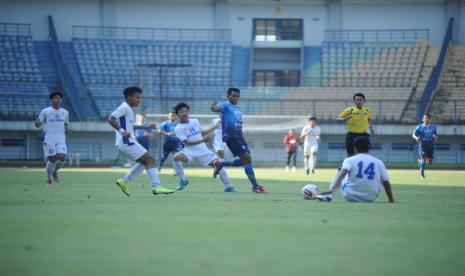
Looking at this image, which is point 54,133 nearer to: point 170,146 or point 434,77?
point 170,146

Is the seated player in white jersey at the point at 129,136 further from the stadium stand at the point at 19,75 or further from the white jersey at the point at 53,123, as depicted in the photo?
the stadium stand at the point at 19,75

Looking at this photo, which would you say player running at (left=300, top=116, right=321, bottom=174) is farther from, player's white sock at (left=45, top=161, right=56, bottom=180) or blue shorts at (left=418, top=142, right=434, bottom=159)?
player's white sock at (left=45, top=161, right=56, bottom=180)

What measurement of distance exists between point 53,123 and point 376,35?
129 ft

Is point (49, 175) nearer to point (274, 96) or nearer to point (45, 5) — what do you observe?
point (274, 96)

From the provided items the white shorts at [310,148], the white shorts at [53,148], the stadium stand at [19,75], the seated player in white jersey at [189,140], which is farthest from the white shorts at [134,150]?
the stadium stand at [19,75]

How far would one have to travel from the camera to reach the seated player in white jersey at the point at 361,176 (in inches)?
476

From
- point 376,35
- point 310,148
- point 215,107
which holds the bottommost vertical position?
point 310,148

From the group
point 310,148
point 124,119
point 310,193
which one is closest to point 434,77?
point 310,148

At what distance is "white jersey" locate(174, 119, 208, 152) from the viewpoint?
17.3 m

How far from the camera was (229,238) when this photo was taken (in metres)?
7.79

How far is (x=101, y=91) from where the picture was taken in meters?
49.9

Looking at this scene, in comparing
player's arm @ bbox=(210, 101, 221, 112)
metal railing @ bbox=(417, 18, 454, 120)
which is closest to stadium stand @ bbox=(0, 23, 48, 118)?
metal railing @ bbox=(417, 18, 454, 120)

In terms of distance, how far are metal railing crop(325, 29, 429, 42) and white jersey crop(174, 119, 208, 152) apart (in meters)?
39.2

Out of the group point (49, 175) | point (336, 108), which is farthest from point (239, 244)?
point (336, 108)
